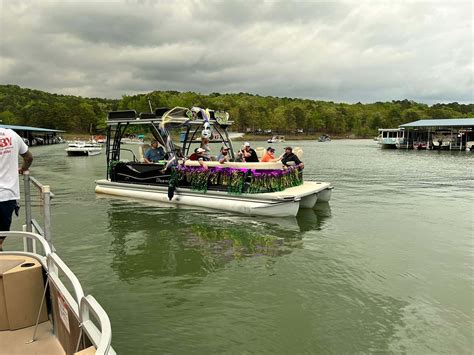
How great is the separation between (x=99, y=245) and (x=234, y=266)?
11.1ft

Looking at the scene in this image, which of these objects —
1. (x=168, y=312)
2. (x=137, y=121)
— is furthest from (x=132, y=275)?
(x=137, y=121)

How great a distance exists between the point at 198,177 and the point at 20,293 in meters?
8.96

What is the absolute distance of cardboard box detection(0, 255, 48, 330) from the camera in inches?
150

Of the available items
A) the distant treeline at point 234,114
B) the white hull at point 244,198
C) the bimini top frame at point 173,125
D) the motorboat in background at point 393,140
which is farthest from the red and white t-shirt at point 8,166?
the distant treeline at point 234,114

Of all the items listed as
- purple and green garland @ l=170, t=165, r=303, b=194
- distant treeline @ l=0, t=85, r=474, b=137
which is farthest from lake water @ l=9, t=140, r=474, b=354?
distant treeline @ l=0, t=85, r=474, b=137

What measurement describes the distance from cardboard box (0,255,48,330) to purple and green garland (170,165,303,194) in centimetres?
800

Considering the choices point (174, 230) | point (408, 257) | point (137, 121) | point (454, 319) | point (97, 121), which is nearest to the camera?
point (454, 319)

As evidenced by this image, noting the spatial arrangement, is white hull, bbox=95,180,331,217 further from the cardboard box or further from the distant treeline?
the distant treeline

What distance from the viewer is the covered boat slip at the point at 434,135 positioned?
6120 centimetres

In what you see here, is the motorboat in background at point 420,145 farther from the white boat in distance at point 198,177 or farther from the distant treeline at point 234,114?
the distant treeline at point 234,114

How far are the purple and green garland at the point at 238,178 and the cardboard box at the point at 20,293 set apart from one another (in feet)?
26.3

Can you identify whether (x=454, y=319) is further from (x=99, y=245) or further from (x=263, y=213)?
(x=99, y=245)

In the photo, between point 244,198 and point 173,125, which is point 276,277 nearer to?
point 244,198

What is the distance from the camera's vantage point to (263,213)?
1138 centimetres
